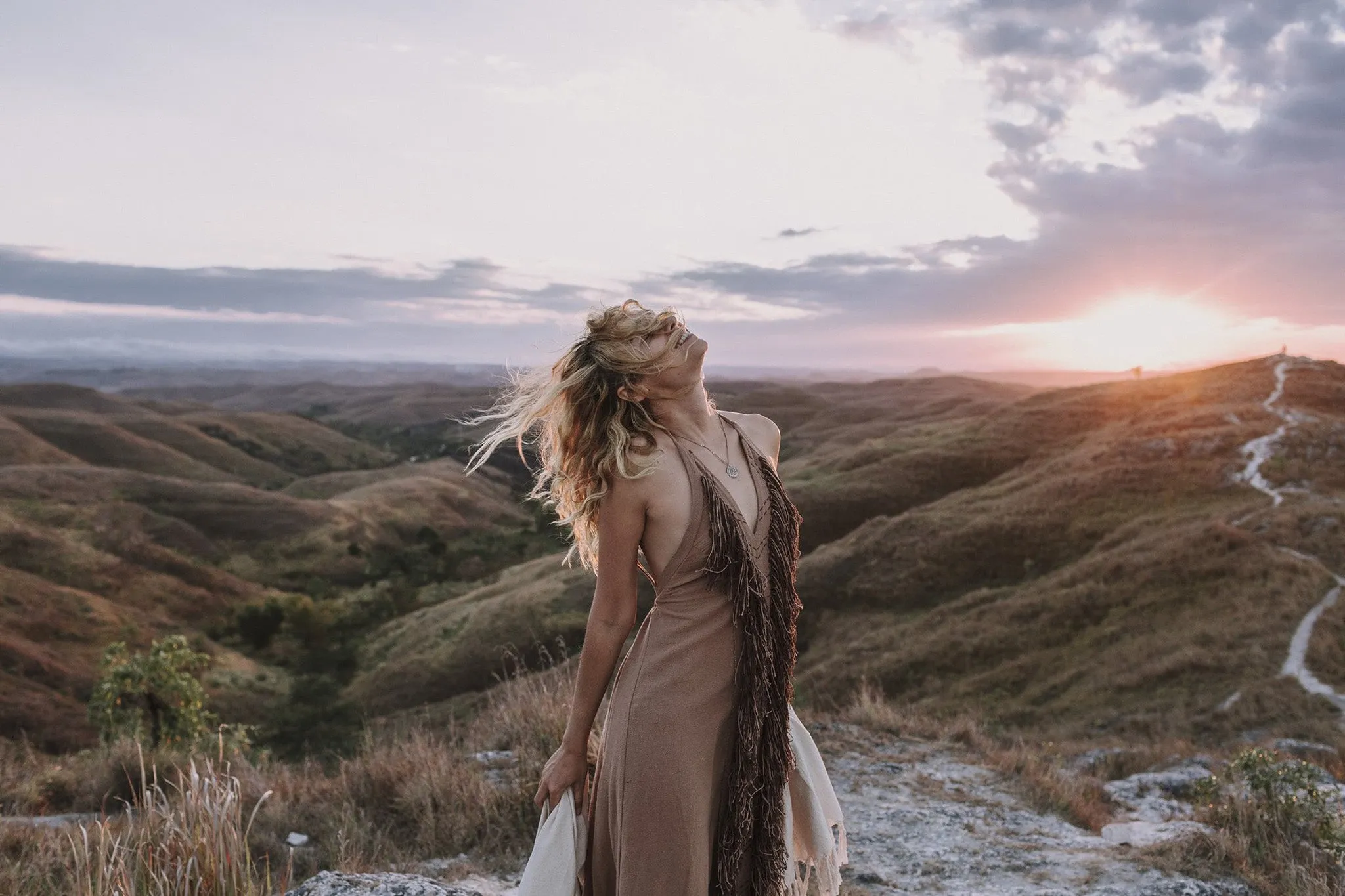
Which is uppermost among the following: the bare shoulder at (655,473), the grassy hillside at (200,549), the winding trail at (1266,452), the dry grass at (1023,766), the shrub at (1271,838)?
the bare shoulder at (655,473)

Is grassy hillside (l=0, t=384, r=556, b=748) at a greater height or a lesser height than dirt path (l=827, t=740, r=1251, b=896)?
lesser

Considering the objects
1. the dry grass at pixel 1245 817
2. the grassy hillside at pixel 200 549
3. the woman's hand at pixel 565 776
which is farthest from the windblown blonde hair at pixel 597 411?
the grassy hillside at pixel 200 549

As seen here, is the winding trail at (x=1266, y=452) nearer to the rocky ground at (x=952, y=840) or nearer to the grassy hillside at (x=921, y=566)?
the grassy hillside at (x=921, y=566)

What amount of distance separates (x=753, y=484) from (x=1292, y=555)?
80.0 ft

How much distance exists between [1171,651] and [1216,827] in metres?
14.2

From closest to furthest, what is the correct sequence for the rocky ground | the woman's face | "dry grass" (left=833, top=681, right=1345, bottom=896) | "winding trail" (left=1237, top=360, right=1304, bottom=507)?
1. the woman's face
2. the rocky ground
3. "dry grass" (left=833, top=681, right=1345, bottom=896)
4. "winding trail" (left=1237, top=360, right=1304, bottom=507)

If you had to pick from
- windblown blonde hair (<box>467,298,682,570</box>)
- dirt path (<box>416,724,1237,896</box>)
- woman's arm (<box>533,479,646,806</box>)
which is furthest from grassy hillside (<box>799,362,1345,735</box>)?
windblown blonde hair (<box>467,298,682,570</box>)

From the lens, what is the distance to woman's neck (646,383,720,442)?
2822 mm

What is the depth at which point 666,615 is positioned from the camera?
2.71 metres

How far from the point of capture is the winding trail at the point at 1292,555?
48.7 feet

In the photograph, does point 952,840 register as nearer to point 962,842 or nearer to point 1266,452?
point 962,842

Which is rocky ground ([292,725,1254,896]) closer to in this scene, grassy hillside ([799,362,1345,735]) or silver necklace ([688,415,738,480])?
silver necklace ([688,415,738,480])

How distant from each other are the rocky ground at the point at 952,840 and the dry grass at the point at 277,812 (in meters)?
0.45

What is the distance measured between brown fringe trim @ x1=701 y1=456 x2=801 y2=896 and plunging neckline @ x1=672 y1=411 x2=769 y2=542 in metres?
0.02
